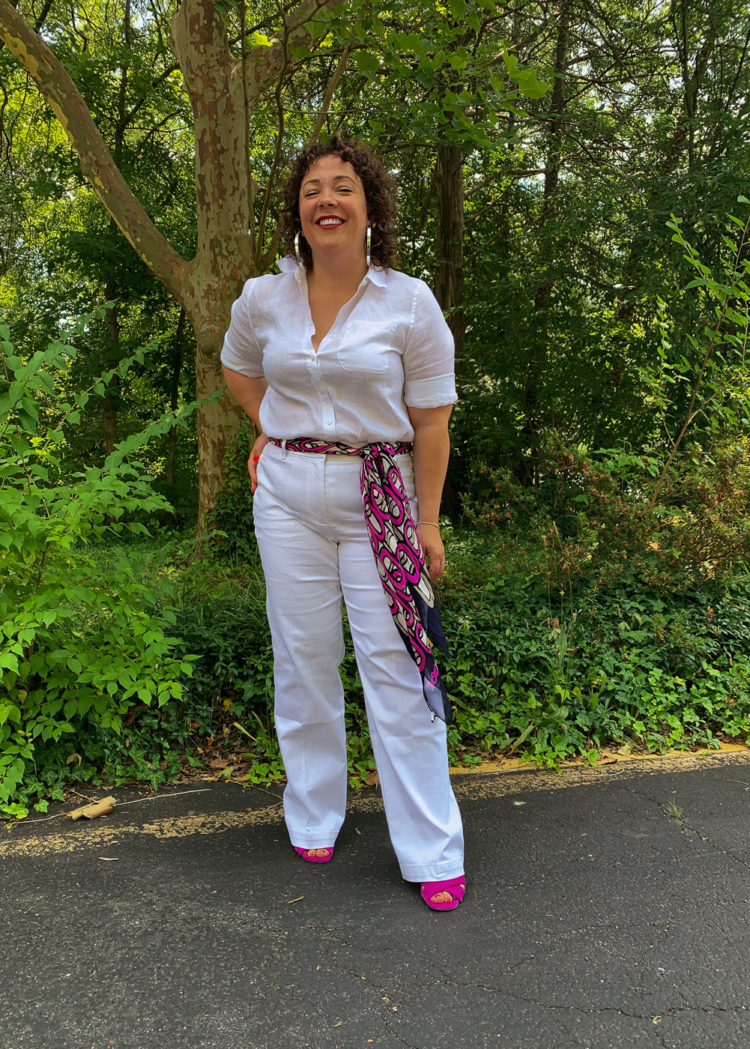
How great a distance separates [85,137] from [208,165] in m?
0.95

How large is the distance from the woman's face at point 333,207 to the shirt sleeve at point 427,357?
26cm

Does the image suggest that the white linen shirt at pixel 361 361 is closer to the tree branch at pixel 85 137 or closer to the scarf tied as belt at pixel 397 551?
the scarf tied as belt at pixel 397 551

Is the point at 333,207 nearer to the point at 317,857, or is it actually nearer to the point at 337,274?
the point at 337,274

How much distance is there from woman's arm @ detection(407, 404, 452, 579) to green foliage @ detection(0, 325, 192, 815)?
3.32ft

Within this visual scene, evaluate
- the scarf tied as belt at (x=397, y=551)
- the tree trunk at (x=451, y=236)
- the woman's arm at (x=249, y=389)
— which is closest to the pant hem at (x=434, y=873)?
the scarf tied as belt at (x=397, y=551)

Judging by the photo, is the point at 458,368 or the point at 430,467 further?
the point at 458,368

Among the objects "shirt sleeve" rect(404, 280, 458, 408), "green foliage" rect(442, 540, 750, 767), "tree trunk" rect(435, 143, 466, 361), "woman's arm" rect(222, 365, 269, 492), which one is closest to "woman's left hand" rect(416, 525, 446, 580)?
"shirt sleeve" rect(404, 280, 458, 408)

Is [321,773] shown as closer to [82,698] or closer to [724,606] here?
[82,698]

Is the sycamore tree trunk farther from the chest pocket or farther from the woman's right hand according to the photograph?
the chest pocket

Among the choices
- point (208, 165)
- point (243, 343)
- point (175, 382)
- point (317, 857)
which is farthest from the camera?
point (175, 382)

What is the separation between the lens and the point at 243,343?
2.72m

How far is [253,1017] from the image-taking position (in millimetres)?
1896

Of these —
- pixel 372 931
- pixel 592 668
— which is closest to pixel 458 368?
pixel 592 668

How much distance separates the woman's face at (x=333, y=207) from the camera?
2367mm
